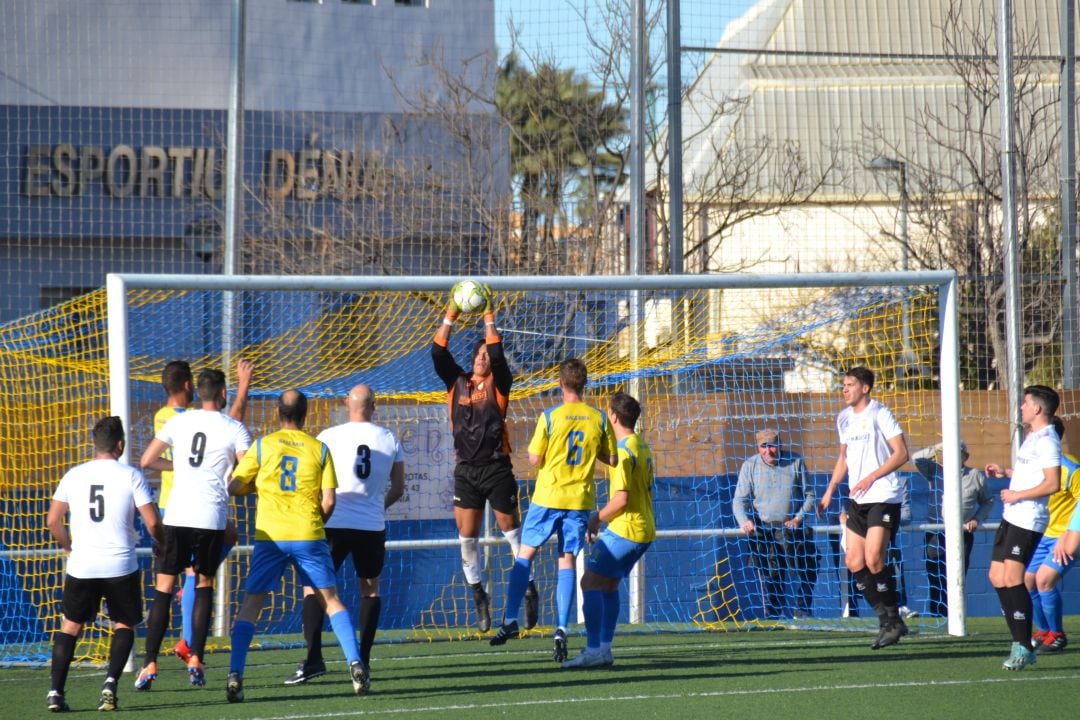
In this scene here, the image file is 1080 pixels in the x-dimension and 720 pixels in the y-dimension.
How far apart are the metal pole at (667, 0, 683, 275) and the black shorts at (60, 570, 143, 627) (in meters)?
6.52

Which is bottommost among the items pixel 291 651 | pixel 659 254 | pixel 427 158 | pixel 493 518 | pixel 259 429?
pixel 291 651

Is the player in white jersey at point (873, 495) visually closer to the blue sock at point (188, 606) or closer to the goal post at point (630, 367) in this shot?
the goal post at point (630, 367)

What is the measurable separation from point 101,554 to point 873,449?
5.12 meters

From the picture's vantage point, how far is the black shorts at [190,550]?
7.26 meters

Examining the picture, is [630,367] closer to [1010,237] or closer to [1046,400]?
[1010,237]

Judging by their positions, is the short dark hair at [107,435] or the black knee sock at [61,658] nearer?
the black knee sock at [61,658]

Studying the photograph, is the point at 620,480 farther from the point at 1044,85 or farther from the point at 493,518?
the point at 1044,85

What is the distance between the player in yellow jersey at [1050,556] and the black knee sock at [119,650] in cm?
549

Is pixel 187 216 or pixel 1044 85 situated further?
pixel 187 216

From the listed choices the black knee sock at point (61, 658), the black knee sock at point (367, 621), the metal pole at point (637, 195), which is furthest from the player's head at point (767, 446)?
the black knee sock at point (61, 658)

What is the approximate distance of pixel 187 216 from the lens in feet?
60.1

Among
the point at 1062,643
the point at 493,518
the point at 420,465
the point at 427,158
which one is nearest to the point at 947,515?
the point at 1062,643

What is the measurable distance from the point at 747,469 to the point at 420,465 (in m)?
3.05

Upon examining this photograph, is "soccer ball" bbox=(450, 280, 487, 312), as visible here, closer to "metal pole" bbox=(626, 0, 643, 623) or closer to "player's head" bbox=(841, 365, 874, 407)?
"player's head" bbox=(841, 365, 874, 407)
